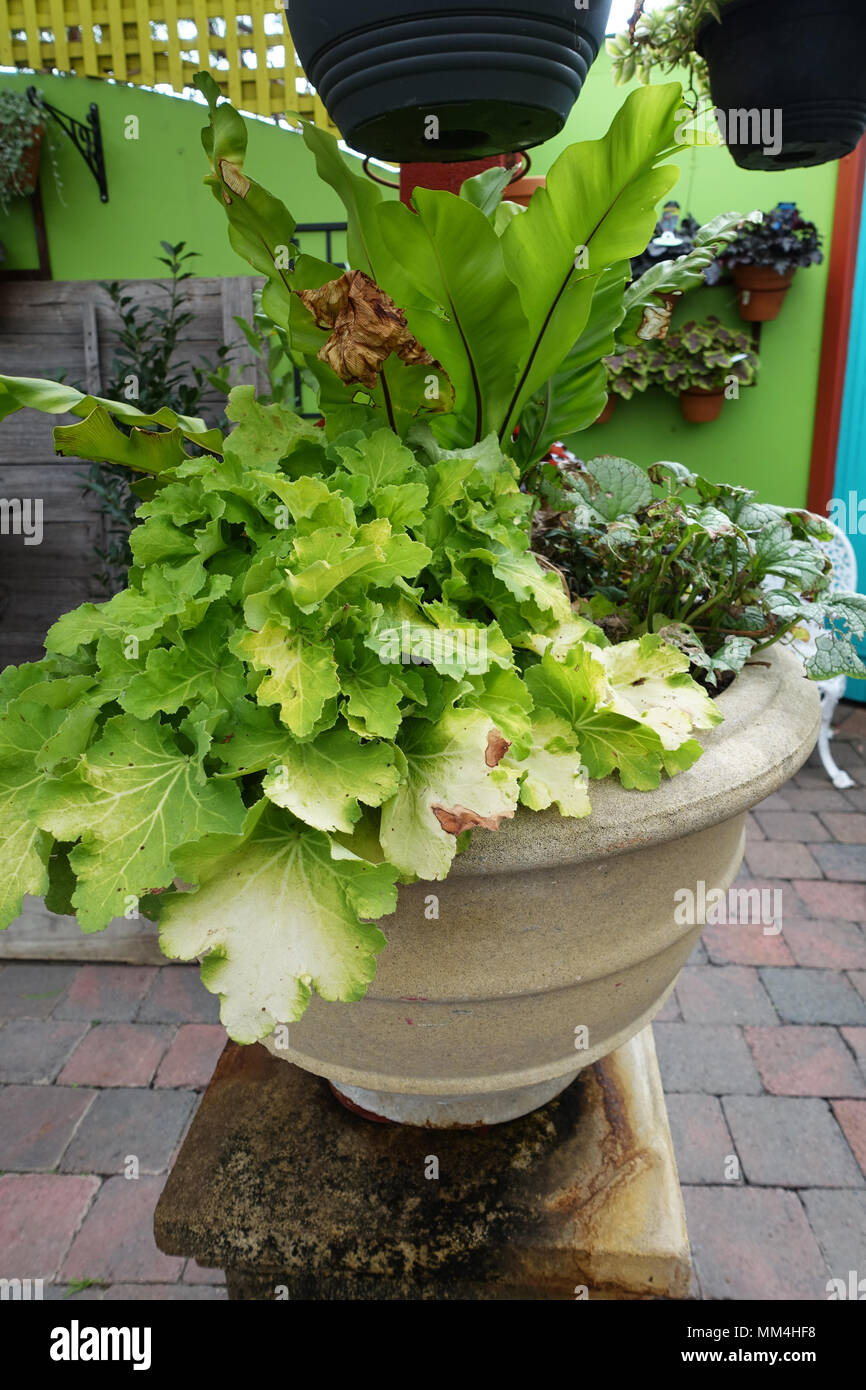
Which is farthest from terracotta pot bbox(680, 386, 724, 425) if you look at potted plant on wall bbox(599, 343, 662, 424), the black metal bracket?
the black metal bracket

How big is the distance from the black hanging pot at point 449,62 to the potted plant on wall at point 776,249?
9.44ft

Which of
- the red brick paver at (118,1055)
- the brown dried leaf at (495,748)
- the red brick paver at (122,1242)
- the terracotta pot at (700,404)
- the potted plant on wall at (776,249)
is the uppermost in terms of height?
the potted plant on wall at (776,249)

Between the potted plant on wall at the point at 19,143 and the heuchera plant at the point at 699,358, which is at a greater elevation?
the potted plant on wall at the point at 19,143

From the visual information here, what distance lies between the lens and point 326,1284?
0.90 m

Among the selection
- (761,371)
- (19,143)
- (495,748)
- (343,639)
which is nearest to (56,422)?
(19,143)

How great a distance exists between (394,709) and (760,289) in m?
3.51

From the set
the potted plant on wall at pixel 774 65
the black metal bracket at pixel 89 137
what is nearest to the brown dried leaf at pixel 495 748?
the potted plant on wall at pixel 774 65

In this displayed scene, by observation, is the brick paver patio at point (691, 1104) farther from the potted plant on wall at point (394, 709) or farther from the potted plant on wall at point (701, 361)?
the potted plant on wall at point (701, 361)

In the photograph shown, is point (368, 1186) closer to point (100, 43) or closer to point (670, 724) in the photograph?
point (670, 724)

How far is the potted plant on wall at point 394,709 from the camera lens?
2.03 feet

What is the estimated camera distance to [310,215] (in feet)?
11.1

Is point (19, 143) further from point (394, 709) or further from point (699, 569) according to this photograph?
point (394, 709)

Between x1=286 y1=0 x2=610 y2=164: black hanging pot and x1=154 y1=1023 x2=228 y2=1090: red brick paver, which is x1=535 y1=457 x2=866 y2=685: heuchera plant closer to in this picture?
x1=286 y1=0 x2=610 y2=164: black hanging pot
